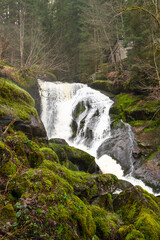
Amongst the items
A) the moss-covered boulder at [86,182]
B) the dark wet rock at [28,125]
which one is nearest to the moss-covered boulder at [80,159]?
the dark wet rock at [28,125]

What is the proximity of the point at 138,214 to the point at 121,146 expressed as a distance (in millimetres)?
7298

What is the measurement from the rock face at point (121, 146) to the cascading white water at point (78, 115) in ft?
1.01

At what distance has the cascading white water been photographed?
1340cm

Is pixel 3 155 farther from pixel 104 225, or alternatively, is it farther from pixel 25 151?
pixel 104 225

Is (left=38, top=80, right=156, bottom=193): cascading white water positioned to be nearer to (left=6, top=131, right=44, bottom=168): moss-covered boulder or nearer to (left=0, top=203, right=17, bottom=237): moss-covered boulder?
(left=6, top=131, right=44, bottom=168): moss-covered boulder

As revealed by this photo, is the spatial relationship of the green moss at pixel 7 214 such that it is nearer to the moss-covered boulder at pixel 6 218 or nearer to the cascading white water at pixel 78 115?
the moss-covered boulder at pixel 6 218

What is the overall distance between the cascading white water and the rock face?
1.01 ft

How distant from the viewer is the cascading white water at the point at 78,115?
44.0ft

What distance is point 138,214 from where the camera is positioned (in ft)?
13.0

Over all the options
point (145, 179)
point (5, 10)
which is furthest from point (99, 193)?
point (5, 10)

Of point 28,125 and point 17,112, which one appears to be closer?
point 17,112

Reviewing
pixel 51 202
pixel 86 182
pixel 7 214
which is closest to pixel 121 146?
pixel 86 182

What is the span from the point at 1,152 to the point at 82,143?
1122 cm

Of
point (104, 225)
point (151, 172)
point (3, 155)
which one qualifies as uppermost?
point (3, 155)
